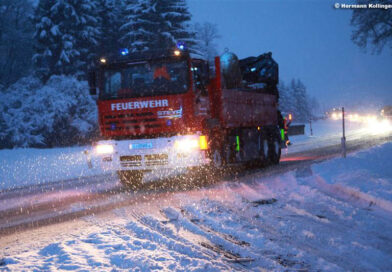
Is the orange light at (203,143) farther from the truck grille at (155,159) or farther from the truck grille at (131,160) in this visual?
the truck grille at (131,160)

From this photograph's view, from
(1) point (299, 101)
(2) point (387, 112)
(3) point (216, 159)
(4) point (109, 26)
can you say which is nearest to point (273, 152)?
(3) point (216, 159)

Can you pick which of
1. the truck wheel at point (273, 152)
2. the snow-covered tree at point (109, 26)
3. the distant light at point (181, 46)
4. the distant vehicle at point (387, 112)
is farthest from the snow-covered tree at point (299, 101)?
the distant light at point (181, 46)

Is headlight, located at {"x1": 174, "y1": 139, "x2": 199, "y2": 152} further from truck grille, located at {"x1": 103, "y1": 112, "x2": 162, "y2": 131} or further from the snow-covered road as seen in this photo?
the snow-covered road

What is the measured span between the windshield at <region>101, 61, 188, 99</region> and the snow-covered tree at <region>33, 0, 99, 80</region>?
88.8ft

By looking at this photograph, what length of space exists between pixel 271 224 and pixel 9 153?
22.5 m

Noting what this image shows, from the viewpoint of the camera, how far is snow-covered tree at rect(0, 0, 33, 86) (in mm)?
41375

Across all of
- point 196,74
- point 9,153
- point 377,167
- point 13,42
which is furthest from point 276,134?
point 13,42

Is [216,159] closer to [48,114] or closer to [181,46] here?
[181,46]

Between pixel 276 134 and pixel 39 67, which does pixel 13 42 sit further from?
pixel 276 134

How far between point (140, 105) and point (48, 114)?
65.7ft

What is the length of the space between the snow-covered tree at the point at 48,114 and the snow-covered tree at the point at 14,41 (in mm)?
11713

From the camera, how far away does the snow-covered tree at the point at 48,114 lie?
1120 inches

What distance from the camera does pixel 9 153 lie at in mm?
25266

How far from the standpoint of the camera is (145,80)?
10.6 metres
